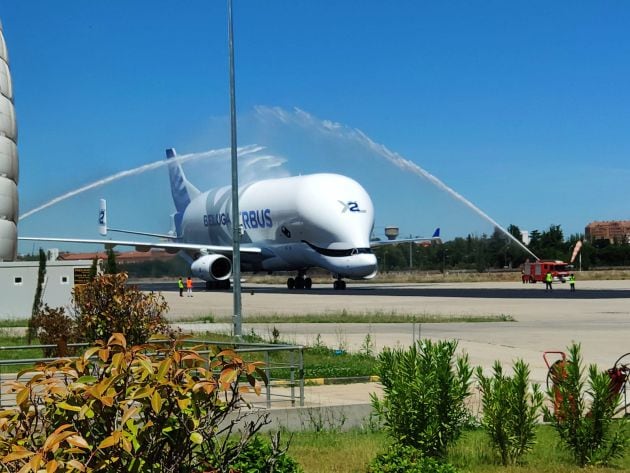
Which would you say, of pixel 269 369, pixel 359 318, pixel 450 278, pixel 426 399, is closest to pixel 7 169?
pixel 359 318

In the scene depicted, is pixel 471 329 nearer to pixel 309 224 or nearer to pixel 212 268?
pixel 309 224

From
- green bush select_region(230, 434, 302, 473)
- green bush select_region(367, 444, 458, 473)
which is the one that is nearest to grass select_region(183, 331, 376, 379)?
green bush select_region(367, 444, 458, 473)

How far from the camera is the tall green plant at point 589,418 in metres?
8.38

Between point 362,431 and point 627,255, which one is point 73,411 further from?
point 627,255

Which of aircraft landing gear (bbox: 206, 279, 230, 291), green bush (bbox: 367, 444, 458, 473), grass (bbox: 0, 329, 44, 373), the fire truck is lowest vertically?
grass (bbox: 0, 329, 44, 373)

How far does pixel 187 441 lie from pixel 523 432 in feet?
15.5

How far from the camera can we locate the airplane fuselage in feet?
199

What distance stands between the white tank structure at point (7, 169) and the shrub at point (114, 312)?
994 inches

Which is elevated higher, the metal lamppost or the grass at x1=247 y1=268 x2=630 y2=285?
the metal lamppost

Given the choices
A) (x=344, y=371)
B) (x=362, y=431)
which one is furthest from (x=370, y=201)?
(x=362, y=431)

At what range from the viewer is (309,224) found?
207 ft

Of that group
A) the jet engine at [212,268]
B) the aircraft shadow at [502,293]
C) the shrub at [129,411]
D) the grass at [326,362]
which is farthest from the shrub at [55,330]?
the jet engine at [212,268]

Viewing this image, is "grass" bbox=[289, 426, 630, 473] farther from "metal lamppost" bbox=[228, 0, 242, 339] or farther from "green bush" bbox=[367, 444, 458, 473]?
"metal lamppost" bbox=[228, 0, 242, 339]

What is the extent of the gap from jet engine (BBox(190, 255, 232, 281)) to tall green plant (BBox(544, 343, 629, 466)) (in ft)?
179
